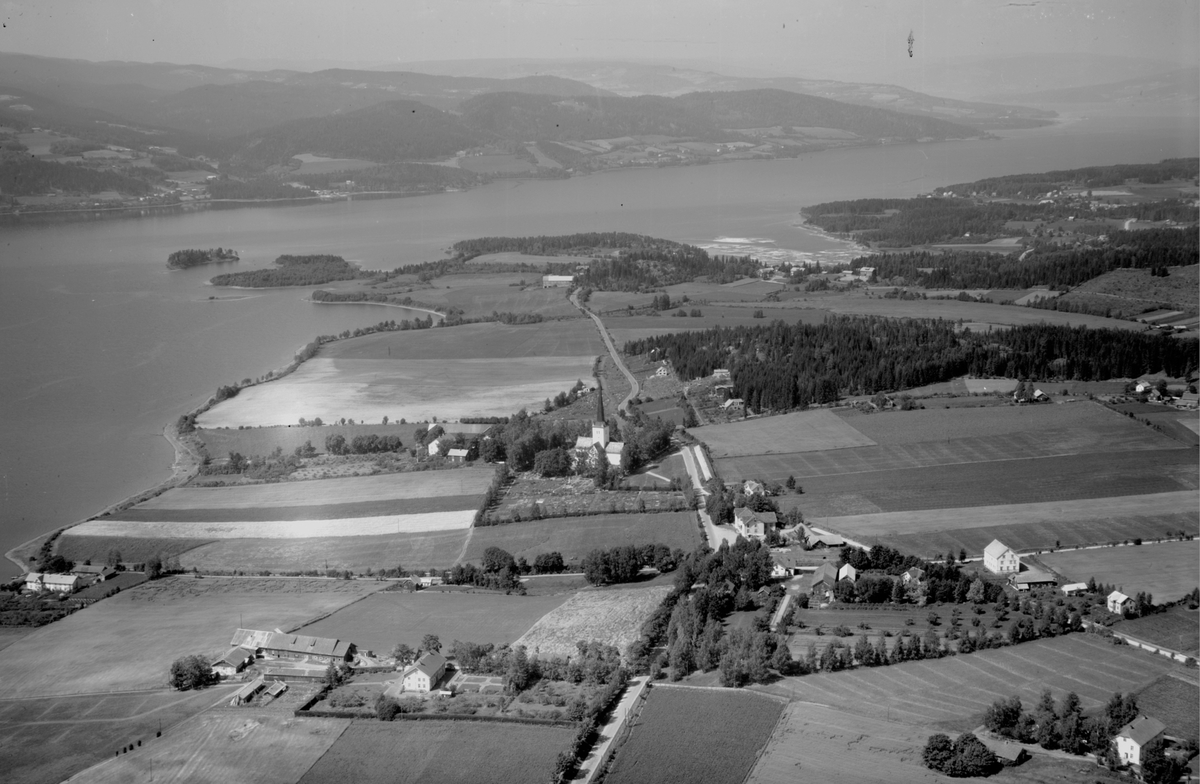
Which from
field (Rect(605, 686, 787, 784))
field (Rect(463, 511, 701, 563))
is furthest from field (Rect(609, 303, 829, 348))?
field (Rect(605, 686, 787, 784))

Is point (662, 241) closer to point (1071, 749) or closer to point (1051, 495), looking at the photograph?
point (1051, 495)

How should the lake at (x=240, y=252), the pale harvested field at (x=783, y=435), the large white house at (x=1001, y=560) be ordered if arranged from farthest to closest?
the lake at (x=240, y=252) < the pale harvested field at (x=783, y=435) < the large white house at (x=1001, y=560)

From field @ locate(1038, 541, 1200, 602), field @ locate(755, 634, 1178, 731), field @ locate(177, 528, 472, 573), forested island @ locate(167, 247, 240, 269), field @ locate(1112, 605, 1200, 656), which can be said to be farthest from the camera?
forested island @ locate(167, 247, 240, 269)

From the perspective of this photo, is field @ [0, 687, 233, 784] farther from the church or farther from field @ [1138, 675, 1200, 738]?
field @ [1138, 675, 1200, 738]

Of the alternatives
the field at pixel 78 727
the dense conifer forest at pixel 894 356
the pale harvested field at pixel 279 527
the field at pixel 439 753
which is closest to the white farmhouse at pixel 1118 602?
the field at pixel 439 753

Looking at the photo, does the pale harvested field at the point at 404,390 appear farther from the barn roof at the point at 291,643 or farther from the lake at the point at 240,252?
the barn roof at the point at 291,643

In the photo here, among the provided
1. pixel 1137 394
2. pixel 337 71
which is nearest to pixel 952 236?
pixel 1137 394

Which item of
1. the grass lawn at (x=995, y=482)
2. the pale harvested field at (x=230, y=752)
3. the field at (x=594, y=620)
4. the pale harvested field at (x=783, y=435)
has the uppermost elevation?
the pale harvested field at (x=783, y=435)
